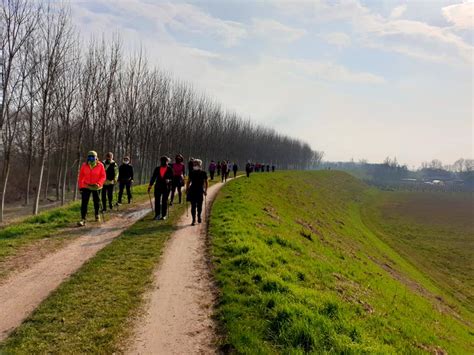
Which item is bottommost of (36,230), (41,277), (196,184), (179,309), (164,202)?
(179,309)

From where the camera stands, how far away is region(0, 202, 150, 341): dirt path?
17.1 feet

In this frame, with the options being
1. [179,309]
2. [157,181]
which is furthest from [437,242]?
[179,309]

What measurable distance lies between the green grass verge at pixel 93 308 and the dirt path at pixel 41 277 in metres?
0.20

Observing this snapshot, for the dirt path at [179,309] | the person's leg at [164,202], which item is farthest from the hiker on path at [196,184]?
the dirt path at [179,309]

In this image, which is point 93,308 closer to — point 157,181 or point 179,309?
point 179,309

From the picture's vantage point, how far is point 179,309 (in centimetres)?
572

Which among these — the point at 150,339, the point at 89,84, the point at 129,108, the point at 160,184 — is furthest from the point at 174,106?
the point at 150,339

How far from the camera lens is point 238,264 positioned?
26.4ft

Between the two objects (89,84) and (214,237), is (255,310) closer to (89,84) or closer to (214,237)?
(214,237)

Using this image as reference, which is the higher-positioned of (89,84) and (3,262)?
(89,84)

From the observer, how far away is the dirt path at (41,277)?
5.23 m

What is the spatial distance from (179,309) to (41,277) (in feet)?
9.93

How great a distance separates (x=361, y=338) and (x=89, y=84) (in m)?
29.4

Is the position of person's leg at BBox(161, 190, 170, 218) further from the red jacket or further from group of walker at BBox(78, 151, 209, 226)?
the red jacket
